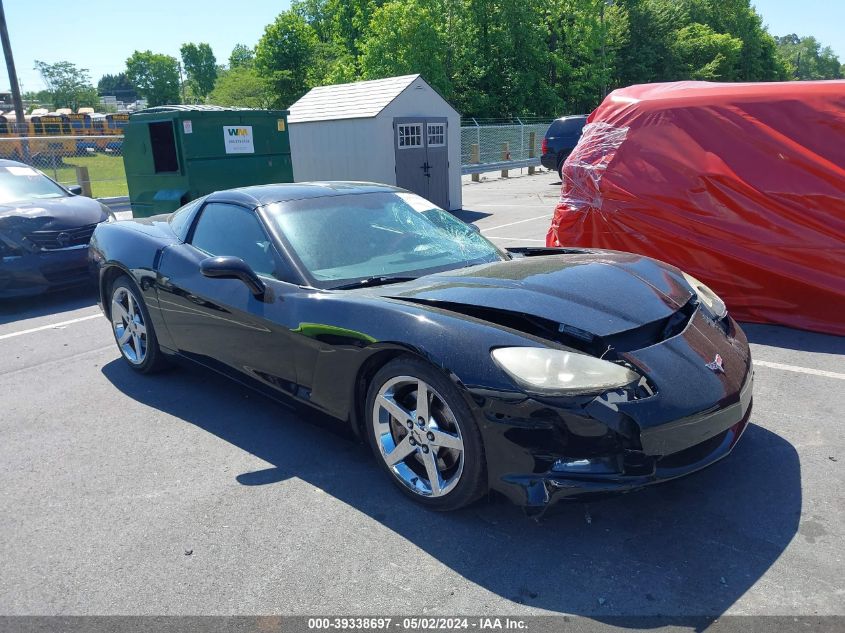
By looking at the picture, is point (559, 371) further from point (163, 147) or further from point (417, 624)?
point (163, 147)

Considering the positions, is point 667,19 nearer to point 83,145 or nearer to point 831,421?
point 83,145

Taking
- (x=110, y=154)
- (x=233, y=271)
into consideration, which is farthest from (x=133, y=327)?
(x=110, y=154)

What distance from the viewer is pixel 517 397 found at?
2.46 meters

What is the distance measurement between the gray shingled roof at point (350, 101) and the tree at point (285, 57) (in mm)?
32880

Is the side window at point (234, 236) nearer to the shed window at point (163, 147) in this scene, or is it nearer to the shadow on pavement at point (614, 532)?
the shadow on pavement at point (614, 532)

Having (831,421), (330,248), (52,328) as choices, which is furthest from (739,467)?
(52,328)

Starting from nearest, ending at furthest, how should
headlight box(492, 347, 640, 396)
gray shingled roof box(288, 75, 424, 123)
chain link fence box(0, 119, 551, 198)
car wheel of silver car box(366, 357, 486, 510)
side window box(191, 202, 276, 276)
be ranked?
headlight box(492, 347, 640, 396)
car wheel of silver car box(366, 357, 486, 510)
side window box(191, 202, 276, 276)
gray shingled roof box(288, 75, 424, 123)
chain link fence box(0, 119, 551, 198)

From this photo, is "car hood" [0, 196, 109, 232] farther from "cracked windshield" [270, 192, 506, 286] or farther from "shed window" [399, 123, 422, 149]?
"shed window" [399, 123, 422, 149]

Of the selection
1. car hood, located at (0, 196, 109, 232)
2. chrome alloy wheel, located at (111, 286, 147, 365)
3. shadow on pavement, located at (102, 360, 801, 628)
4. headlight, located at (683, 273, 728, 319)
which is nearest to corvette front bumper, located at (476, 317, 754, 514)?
shadow on pavement, located at (102, 360, 801, 628)

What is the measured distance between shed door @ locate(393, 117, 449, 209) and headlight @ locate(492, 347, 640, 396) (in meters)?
10.9

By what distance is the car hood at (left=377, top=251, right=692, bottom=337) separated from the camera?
2836 mm

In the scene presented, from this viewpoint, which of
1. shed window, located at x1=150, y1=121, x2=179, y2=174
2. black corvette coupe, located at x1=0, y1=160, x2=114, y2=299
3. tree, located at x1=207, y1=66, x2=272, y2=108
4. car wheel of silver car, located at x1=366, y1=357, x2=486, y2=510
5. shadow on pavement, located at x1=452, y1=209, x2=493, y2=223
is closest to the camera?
car wheel of silver car, located at x1=366, y1=357, x2=486, y2=510

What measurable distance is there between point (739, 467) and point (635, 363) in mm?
963

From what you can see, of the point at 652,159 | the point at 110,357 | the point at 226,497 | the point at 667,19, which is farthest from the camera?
the point at 667,19
